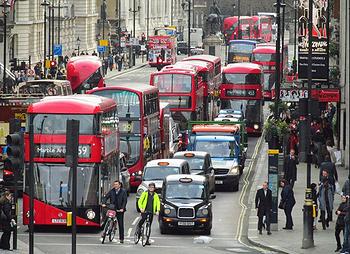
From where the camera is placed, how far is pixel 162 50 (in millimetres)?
129125

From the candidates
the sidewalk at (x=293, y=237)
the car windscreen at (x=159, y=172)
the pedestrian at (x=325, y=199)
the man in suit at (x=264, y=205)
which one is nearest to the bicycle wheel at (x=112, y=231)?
the sidewalk at (x=293, y=237)

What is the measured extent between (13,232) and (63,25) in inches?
3998

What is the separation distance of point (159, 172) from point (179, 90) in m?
20.4

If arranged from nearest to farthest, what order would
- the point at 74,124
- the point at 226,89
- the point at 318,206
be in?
1. the point at 74,124
2. the point at 318,206
3. the point at 226,89

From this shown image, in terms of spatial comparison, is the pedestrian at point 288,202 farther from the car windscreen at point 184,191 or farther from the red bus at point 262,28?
the red bus at point 262,28

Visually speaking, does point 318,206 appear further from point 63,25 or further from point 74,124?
point 63,25

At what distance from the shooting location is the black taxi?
4084 centimetres

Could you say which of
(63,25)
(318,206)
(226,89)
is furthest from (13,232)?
(63,25)

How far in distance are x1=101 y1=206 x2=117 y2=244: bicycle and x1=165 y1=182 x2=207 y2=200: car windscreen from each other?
2.37 metres

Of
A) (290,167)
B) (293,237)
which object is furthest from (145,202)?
(290,167)

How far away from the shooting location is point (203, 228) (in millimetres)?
41094

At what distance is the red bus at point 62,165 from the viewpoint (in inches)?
1585

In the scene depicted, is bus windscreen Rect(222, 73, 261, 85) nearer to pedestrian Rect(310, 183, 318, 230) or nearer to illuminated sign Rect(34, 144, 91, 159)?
pedestrian Rect(310, 183, 318, 230)

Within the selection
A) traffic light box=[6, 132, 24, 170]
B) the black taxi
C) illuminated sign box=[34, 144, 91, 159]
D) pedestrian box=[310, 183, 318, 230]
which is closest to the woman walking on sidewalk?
pedestrian box=[310, 183, 318, 230]
